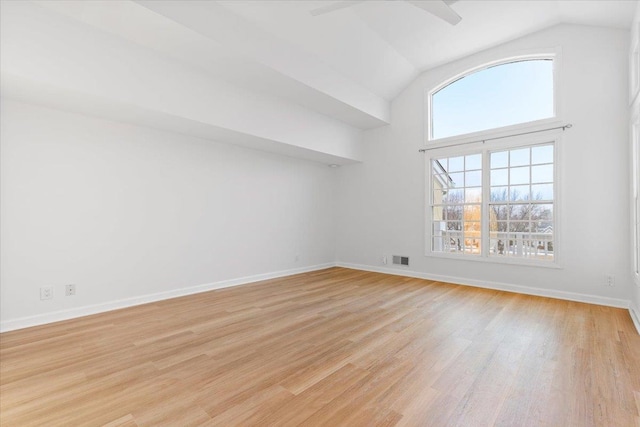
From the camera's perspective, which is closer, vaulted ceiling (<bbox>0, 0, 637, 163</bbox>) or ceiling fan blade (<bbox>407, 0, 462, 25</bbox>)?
ceiling fan blade (<bbox>407, 0, 462, 25</bbox>)

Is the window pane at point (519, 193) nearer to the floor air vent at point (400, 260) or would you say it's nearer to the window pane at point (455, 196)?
the window pane at point (455, 196)

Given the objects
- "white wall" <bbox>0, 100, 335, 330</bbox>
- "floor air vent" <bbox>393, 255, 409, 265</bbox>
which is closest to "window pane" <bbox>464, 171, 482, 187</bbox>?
"floor air vent" <bbox>393, 255, 409, 265</bbox>

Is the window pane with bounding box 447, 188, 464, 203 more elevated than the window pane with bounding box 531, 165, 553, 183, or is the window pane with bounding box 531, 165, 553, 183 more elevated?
the window pane with bounding box 531, 165, 553, 183

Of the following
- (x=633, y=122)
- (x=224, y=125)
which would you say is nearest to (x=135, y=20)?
(x=224, y=125)

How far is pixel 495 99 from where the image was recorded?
484cm

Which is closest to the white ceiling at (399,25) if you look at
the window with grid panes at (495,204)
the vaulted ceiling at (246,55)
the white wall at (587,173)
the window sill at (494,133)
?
the vaulted ceiling at (246,55)

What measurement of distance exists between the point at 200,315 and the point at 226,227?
1.72m

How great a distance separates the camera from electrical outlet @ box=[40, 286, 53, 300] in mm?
3156

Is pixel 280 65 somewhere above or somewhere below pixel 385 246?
above

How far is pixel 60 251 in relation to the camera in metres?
3.28

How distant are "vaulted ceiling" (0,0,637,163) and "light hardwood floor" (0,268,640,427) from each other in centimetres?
238

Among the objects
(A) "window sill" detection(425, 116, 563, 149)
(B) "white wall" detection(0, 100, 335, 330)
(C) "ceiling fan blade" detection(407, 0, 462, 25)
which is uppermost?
(C) "ceiling fan blade" detection(407, 0, 462, 25)

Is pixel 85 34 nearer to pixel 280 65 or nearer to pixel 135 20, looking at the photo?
pixel 135 20

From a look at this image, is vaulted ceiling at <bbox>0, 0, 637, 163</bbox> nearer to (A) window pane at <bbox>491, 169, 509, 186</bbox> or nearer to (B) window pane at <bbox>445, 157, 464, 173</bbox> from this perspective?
(B) window pane at <bbox>445, 157, 464, 173</bbox>
